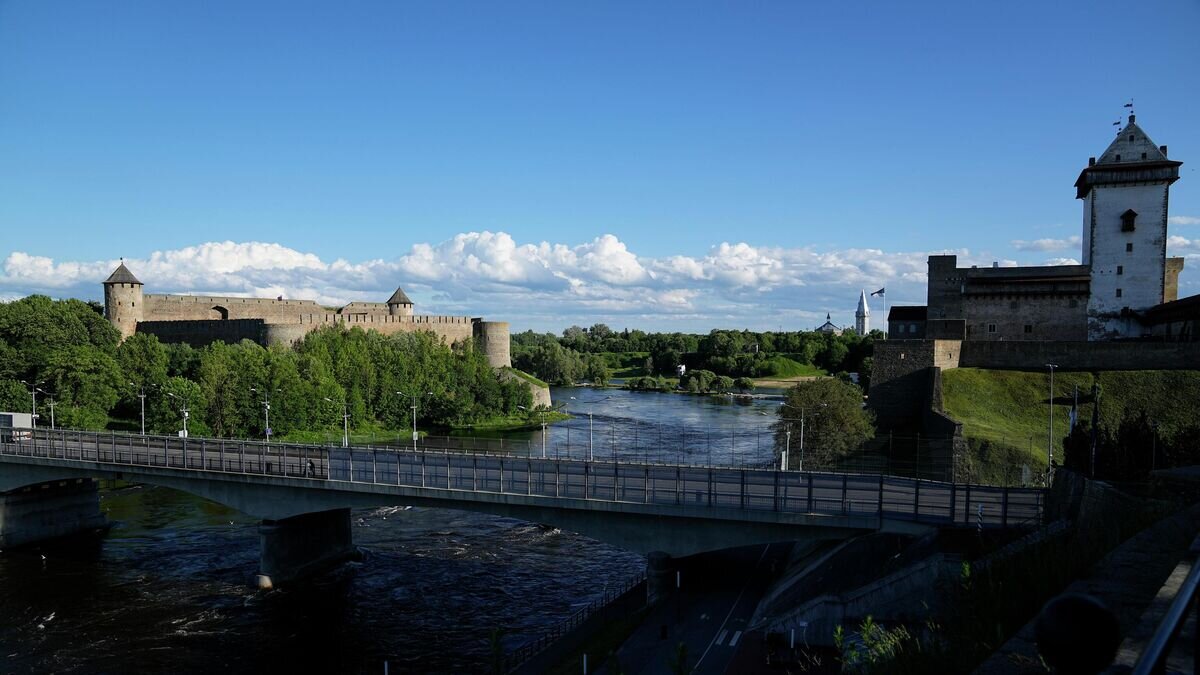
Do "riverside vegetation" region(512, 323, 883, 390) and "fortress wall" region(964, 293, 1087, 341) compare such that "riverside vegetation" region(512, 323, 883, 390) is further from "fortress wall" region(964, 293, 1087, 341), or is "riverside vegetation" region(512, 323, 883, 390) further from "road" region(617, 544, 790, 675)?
"road" region(617, 544, 790, 675)

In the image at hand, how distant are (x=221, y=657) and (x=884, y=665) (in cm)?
2515

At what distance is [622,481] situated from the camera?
105 feet

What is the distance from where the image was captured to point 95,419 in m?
65.8

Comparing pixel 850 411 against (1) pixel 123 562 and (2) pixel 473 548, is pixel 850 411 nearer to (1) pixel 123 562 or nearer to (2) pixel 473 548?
(2) pixel 473 548

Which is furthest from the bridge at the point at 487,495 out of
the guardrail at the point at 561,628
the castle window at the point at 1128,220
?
the castle window at the point at 1128,220

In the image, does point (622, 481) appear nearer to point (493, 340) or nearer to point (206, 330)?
point (206, 330)

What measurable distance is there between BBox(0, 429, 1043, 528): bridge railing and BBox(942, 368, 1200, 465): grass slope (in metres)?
15.9

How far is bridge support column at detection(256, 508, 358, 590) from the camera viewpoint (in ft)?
109

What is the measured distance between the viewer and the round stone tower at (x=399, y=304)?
107 m

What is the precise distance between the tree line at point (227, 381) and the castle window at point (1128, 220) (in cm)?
5969

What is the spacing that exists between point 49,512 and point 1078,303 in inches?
2610

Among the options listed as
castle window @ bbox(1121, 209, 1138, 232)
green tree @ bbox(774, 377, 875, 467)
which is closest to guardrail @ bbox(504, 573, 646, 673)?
green tree @ bbox(774, 377, 875, 467)

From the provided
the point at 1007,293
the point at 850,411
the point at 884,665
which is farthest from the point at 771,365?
the point at 884,665

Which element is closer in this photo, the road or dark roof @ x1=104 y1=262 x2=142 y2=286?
the road
